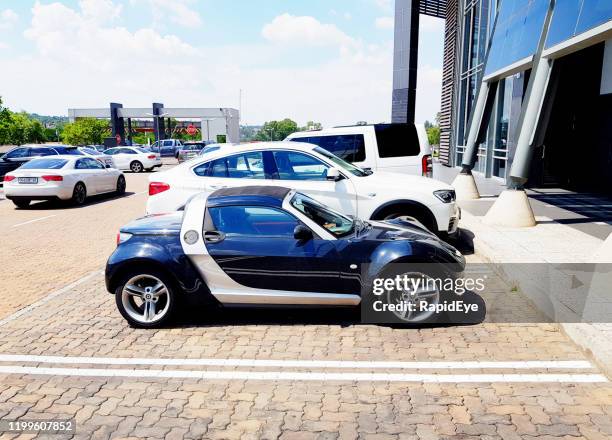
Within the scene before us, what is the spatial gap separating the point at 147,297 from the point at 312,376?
6.57ft

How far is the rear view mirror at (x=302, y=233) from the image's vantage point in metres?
4.66

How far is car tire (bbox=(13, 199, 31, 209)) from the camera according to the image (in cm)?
1393

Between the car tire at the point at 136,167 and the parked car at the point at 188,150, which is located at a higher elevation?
the parked car at the point at 188,150

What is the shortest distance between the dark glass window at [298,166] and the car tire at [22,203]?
990 cm

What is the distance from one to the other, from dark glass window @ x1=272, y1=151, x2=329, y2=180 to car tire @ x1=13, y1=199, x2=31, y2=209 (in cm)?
990

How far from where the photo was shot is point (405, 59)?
88.6 ft

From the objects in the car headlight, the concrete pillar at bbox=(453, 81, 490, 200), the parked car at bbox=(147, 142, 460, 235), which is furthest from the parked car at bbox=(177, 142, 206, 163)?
the car headlight

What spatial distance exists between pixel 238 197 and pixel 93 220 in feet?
26.9

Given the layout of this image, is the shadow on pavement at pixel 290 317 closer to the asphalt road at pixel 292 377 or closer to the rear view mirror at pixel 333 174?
the asphalt road at pixel 292 377

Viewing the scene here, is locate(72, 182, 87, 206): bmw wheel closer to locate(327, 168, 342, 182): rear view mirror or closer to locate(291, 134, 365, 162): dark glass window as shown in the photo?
locate(291, 134, 365, 162): dark glass window

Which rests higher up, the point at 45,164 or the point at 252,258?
the point at 45,164

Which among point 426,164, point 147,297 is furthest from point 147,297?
point 426,164

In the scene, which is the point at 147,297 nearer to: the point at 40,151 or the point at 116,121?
the point at 40,151

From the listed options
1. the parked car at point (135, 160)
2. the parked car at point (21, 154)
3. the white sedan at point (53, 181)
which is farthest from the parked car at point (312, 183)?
the parked car at point (135, 160)
